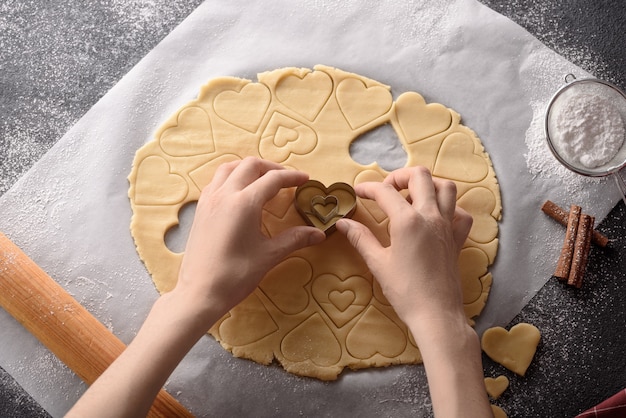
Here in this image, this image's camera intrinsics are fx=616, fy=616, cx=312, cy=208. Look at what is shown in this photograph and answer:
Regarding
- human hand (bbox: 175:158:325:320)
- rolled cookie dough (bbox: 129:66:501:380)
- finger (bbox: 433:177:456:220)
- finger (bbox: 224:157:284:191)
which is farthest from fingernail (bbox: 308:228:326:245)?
finger (bbox: 433:177:456:220)

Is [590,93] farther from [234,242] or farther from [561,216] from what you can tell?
[234,242]

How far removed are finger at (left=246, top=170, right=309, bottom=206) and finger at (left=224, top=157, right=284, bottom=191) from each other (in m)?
0.05

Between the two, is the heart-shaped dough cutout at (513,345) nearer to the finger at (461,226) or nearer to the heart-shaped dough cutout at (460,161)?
the finger at (461,226)

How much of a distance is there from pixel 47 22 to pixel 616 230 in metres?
1.88

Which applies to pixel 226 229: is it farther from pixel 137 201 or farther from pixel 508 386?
pixel 508 386

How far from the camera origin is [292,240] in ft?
5.24

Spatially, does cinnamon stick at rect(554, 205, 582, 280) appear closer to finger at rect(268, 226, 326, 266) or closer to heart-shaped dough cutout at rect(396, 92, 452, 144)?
heart-shaped dough cutout at rect(396, 92, 452, 144)

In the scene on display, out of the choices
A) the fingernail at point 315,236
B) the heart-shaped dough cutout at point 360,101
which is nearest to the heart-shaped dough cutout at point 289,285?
the fingernail at point 315,236

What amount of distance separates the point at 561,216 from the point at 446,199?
1.40 ft

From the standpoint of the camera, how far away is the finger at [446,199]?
1.60 m

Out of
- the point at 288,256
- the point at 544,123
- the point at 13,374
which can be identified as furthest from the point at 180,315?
the point at 544,123

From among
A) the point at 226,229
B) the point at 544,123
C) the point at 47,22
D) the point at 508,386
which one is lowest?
the point at 508,386

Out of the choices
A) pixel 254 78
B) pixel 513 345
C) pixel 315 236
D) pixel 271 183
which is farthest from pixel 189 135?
pixel 513 345

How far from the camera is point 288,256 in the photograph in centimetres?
173
